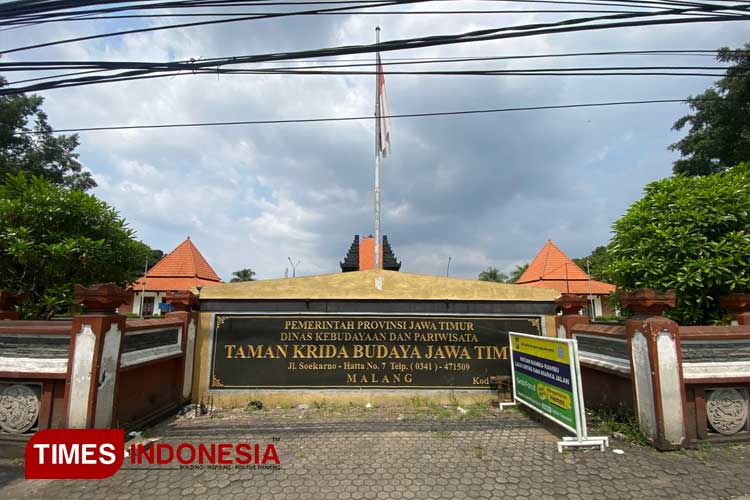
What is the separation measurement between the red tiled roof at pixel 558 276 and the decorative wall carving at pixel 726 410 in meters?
21.9

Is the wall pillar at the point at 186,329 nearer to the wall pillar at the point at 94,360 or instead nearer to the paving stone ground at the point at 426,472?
the paving stone ground at the point at 426,472

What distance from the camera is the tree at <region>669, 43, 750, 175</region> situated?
15.6 meters

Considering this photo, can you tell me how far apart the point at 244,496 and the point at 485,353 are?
4621mm

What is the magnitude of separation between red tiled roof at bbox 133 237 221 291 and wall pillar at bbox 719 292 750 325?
84.0ft

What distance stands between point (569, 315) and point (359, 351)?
12.8 ft

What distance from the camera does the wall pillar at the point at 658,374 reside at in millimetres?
4250

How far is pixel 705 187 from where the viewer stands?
21.9ft

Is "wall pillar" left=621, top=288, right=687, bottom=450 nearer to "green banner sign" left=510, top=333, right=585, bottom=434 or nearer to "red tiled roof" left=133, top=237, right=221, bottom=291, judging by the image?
"green banner sign" left=510, top=333, right=585, bottom=434

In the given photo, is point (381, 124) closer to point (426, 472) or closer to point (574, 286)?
point (426, 472)

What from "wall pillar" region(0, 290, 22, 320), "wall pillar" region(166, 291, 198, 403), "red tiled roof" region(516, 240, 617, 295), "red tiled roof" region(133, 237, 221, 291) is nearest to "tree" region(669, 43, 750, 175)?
"red tiled roof" region(516, 240, 617, 295)

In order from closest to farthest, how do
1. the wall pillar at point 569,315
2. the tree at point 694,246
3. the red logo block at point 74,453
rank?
the red logo block at point 74,453, the tree at point 694,246, the wall pillar at point 569,315

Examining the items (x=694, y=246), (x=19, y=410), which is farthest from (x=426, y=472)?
(x=694, y=246)

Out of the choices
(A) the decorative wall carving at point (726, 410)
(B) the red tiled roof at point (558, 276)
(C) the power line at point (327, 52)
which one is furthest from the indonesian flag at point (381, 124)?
(B) the red tiled roof at point (558, 276)

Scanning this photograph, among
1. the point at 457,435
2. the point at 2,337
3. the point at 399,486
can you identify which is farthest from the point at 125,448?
the point at 457,435
